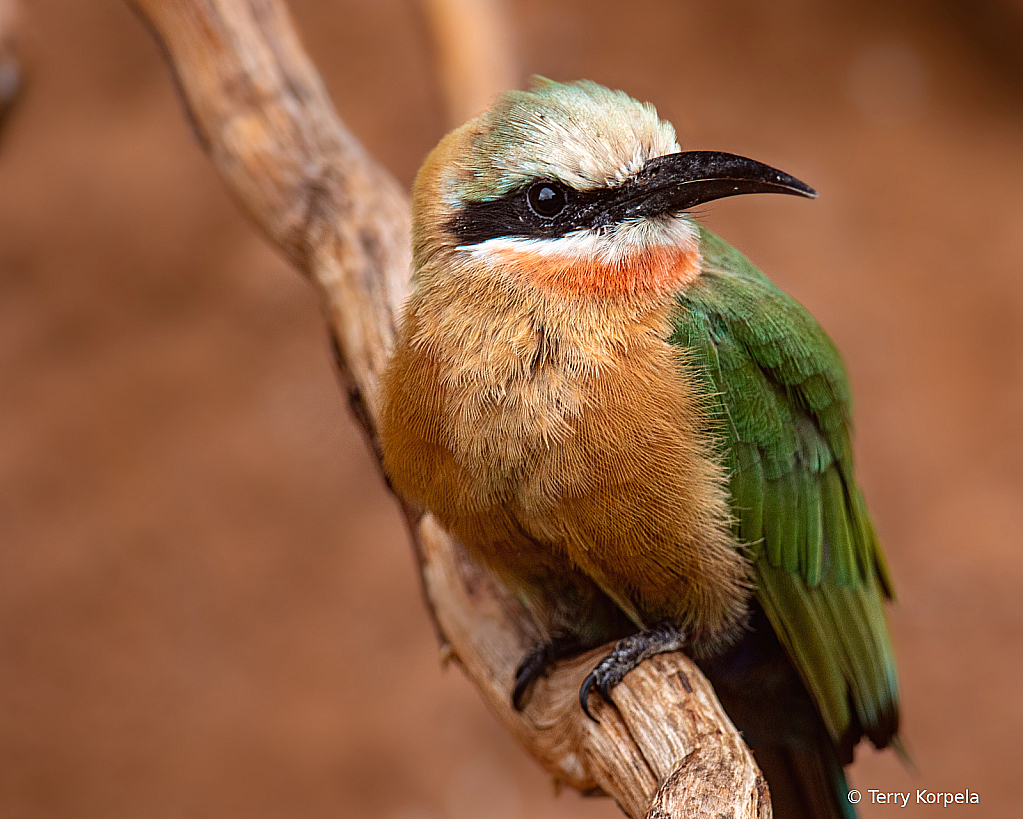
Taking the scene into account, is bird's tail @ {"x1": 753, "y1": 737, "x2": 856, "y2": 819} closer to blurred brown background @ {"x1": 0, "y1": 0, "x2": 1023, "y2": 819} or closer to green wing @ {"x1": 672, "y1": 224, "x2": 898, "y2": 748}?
green wing @ {"x1": 672, "y1": 224, "x2": 898, "y2": 748}

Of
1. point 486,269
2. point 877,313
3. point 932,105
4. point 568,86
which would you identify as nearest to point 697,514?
point 486,269

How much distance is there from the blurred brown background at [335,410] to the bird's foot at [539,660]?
309cm

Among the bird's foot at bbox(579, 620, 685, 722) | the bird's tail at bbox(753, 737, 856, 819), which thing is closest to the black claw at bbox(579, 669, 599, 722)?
the bird's foot at bbox(579, 620, 685, 722)

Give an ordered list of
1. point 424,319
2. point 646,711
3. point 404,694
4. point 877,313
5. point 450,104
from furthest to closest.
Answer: point 877,313, point 404,694, point 450,104, point 424,319, point 646,711

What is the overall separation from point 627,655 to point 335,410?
145 inches

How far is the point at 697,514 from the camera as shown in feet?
6.26

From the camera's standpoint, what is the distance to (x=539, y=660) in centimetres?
Result: 223

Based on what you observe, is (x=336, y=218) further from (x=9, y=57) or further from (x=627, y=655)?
(x=9, y=57)

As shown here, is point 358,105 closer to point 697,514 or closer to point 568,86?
point 568,86

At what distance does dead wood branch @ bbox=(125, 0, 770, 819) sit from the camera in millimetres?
2266

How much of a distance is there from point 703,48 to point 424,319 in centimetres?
437

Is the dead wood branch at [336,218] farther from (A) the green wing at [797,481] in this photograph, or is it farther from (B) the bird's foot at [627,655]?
(A) the green wing at [797,481]

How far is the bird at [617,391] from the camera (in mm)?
1859
